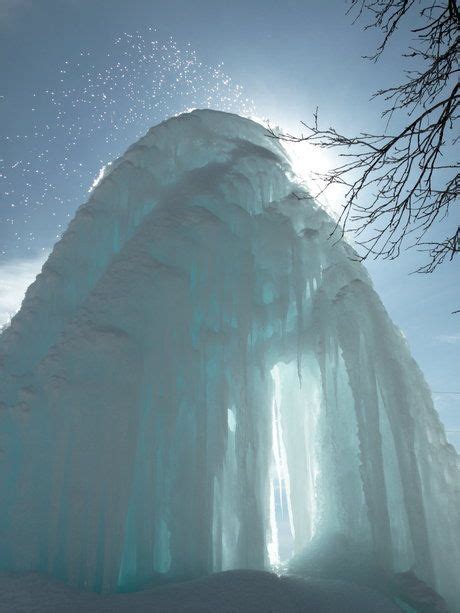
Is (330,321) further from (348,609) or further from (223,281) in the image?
(348,609)

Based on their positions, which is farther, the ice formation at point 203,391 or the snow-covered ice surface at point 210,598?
the ice formation at point 203,391

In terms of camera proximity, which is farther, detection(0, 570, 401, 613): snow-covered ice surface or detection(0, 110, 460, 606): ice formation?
detection(0, 110, 460, 606): ice formation

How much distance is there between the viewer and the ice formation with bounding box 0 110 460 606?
749 centimetres

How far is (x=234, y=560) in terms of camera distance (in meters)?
8.62

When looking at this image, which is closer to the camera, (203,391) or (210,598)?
(210,598)

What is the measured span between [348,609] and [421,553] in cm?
276

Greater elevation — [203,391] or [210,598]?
[203,391]

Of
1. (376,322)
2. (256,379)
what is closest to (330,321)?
(376,322)

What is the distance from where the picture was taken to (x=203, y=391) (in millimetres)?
9148

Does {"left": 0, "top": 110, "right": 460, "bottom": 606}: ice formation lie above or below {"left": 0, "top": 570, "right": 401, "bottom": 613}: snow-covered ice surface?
above

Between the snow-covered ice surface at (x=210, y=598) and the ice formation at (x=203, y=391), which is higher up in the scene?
the ice formation at (x=203, y=391)

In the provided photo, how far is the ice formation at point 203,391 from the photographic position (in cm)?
749

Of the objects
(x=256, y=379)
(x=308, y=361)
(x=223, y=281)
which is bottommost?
(x=256, y=379)

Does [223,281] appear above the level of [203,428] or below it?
above
